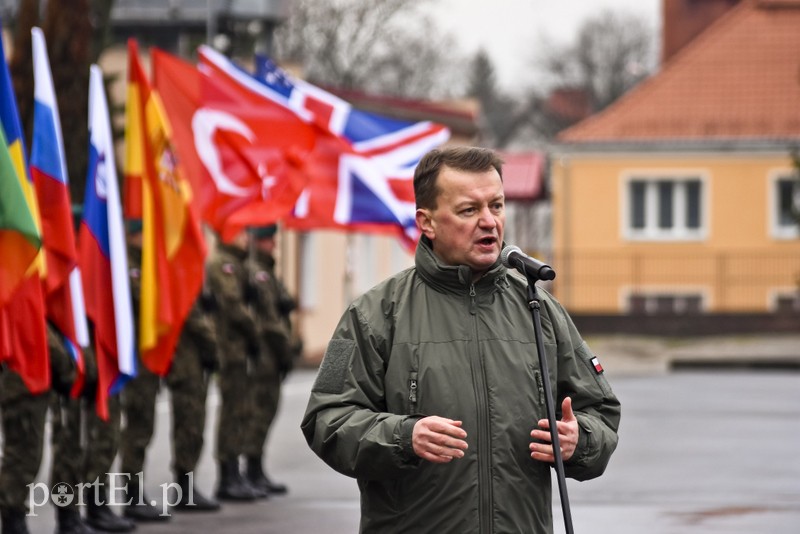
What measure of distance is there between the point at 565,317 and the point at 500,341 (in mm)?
317

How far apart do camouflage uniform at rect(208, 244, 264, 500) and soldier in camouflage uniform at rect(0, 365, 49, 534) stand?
2.67m

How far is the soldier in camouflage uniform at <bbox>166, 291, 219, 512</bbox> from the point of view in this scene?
444 inches

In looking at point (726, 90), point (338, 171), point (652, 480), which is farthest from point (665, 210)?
point (652, 480)

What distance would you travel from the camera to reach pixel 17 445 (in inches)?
363

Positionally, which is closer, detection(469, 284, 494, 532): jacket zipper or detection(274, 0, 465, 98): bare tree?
detection(469, 284, 494, 532): jacket zipper

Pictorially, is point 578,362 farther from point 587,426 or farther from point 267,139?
point 267,139

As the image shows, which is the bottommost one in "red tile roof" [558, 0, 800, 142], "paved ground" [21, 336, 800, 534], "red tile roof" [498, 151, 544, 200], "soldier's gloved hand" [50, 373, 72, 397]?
"paved ground" [21, 336, 800, 534]

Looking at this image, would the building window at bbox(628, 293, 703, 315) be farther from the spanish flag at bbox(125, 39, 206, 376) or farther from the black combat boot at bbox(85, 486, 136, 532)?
the black combat boot at bbox(85, 486, 136, 532)

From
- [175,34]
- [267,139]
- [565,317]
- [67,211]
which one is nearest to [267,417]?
[267,139]

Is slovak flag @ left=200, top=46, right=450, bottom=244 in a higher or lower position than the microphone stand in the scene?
higher

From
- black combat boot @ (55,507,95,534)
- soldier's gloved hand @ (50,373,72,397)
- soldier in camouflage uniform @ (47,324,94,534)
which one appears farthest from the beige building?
soldier's gloved hand @ (50,373,72,397)

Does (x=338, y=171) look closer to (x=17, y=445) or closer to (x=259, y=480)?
(x=259, y=480)

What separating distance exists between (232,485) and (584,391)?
291 inches

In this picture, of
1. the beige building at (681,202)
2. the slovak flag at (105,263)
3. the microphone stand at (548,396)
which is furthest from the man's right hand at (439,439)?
the beige building at (681,202)
